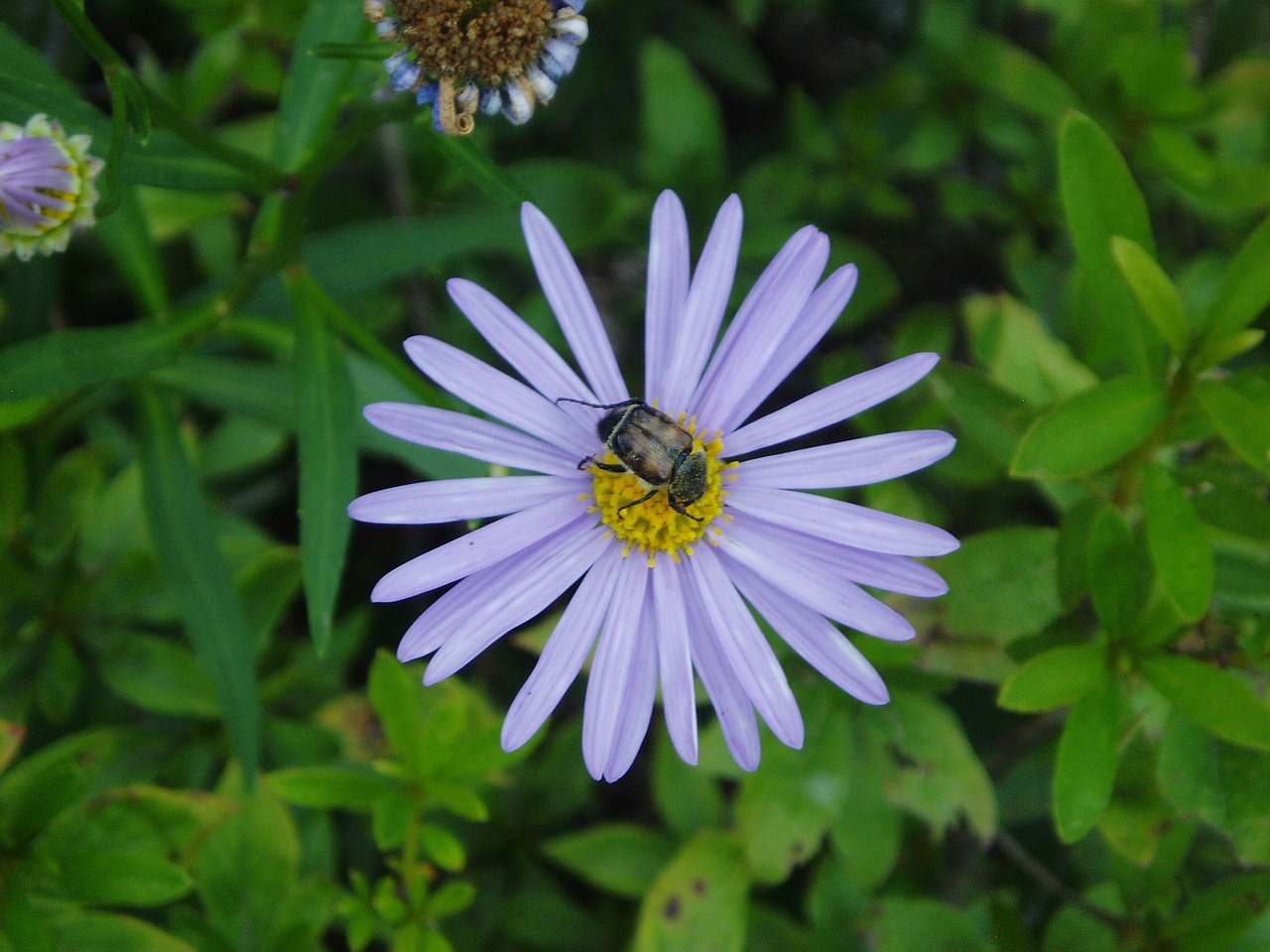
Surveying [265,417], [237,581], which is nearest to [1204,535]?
[265,417]

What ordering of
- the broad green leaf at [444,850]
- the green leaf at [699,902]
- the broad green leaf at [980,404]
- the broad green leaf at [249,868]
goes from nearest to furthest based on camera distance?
the broad green leaf at [444,850] → the broad green leaf at [980,404] → the broad green leaf at [249,868] → the green leaf at [699,902]

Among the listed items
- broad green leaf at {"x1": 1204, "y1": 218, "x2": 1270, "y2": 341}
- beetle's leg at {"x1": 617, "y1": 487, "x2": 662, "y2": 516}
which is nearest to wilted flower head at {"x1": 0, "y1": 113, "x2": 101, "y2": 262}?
beetle's leg at {"x1": 617, "y1": 487, "x2": 662, "y2": 516}

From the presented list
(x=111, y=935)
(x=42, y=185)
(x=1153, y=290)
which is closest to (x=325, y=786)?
(x=111, y=935)

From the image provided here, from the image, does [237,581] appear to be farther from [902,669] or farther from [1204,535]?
[1204,535]

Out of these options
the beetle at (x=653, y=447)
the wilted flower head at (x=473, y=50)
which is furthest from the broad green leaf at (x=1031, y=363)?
the wilted flower head at (x=473, y=50)

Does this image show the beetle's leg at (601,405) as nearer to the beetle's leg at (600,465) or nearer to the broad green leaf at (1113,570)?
the beetle's leg at (600,465)

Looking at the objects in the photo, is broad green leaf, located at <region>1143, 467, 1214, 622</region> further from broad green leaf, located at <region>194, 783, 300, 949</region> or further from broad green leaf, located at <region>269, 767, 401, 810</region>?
broad green leaf, located at <region>194, 783, 300, 949</region>

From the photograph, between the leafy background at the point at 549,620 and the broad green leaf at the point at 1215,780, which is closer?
the leafy background at the point at 549,620
